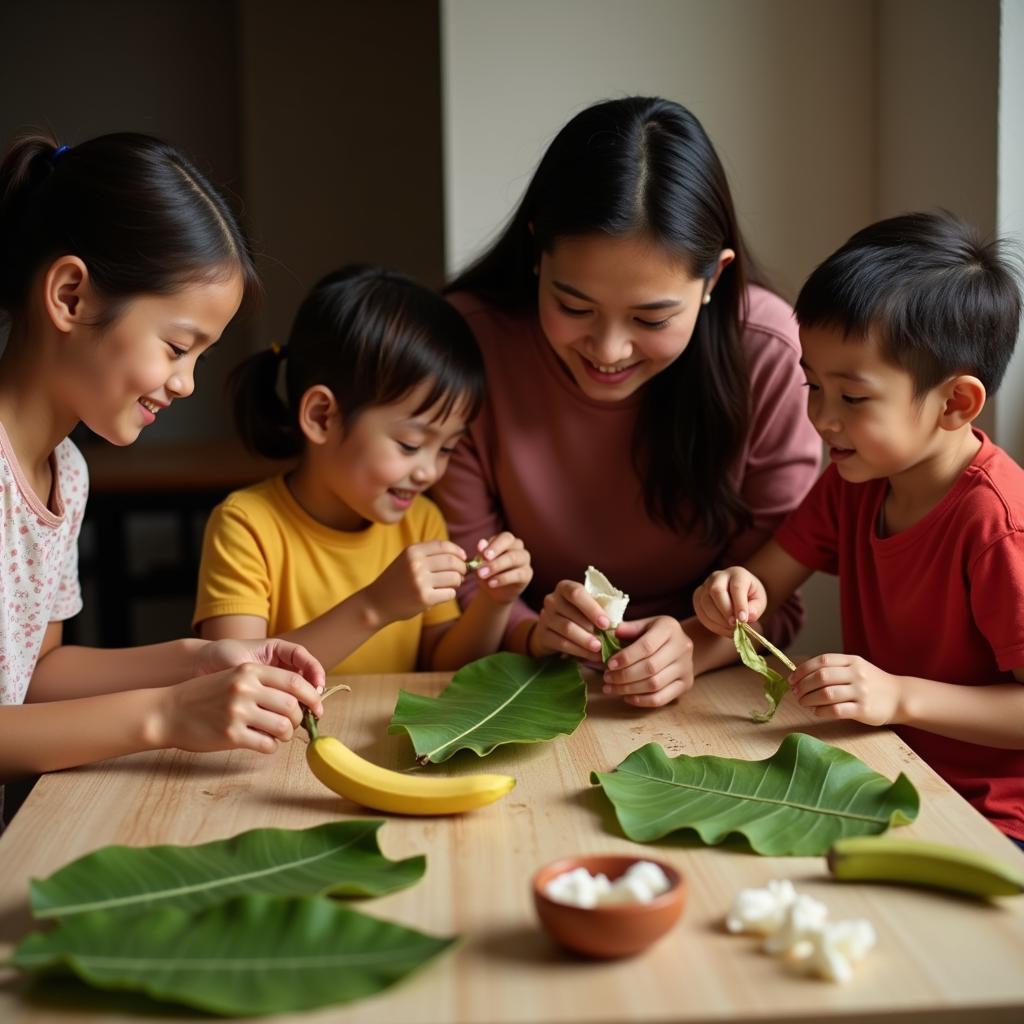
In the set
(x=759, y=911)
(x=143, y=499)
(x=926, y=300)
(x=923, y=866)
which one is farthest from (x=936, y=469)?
(x=143, y=499)

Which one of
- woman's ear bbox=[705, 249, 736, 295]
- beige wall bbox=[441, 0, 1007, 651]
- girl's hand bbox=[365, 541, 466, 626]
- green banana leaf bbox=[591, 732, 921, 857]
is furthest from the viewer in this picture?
beige wall bbox=[441, 0, 1007, 651]

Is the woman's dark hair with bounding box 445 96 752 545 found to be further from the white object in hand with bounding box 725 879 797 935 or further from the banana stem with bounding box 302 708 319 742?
the white object in hand with bounding box 725 879 797 935

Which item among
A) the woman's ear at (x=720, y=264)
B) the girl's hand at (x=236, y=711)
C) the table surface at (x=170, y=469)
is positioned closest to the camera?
the girl's hand at (x=236, y=711)

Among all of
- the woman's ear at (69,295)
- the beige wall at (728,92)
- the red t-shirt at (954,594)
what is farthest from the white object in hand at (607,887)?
the beige wall at (728,92)

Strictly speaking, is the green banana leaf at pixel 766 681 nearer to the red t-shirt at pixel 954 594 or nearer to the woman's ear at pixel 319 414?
the red t-shirt at pixel 954 594

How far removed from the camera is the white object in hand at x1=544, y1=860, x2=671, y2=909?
3.00ft

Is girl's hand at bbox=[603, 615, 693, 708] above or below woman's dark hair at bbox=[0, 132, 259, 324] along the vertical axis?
below

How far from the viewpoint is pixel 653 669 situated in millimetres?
1515

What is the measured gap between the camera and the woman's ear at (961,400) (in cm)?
153

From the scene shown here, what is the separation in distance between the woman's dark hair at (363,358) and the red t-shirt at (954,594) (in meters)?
0.62

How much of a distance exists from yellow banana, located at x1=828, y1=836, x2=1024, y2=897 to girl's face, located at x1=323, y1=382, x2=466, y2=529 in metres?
1.03

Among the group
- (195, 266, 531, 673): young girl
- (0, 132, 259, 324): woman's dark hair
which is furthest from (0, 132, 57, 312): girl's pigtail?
(195, 266, 531, 673): young girl

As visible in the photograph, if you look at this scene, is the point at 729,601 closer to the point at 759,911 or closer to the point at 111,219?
the point at 759,911

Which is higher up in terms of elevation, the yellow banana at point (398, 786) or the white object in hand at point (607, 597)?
the white object in hand at point (607, 597)
